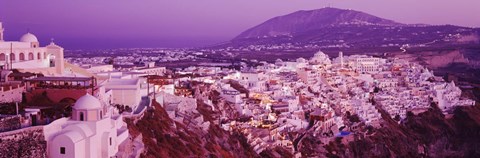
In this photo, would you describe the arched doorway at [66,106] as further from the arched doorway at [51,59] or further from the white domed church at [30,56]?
the arched doorway at [51,59]

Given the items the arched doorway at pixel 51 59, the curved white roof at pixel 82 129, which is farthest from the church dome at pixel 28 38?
the curved white roof at pixel 82 129

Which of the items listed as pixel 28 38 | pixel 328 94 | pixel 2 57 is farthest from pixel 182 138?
pixel 328 94

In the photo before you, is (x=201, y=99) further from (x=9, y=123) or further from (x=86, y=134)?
(x=9, y=123)

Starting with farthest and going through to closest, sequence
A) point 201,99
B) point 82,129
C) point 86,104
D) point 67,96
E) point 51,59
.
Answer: point 201,99 → point 51,59 → point 67,96 → point 86,104 → point 82,129

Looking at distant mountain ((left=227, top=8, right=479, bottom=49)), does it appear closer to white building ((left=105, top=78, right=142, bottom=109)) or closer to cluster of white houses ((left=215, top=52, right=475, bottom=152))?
cluster of white houses ((left=215, top=52, right=475, bottom=152))

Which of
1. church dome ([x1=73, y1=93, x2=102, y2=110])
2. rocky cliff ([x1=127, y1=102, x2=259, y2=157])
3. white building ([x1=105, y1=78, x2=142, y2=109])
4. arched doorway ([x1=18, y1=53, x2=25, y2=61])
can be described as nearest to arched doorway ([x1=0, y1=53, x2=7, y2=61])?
arched doorway ([x1=18, y1=53, x2=25, y2=61])

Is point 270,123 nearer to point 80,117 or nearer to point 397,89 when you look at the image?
point 80,117
